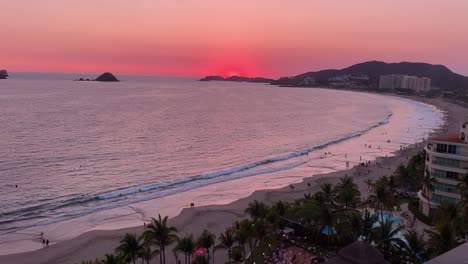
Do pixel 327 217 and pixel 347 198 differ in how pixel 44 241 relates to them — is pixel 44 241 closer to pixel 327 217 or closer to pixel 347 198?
pixel 327 217

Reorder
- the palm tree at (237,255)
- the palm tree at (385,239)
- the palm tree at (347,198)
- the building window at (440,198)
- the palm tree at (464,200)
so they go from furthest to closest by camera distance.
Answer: the building window at (440,198)
the palm tree at (347,198)
the palm tree at (237,255)
the palm tree at (385,239)
the palm tree at (464,200)

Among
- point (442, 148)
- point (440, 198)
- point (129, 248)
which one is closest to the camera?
point (129, 248)

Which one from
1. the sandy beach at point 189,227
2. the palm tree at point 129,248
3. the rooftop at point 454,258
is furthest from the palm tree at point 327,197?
the rooftop at point 454,258

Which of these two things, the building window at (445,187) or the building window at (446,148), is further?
the building window at (445,187)

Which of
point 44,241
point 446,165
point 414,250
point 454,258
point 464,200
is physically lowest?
point 44,241

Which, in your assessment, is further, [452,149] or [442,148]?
[442,148]

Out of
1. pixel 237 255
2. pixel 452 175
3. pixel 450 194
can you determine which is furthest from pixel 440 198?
pixel 237 255

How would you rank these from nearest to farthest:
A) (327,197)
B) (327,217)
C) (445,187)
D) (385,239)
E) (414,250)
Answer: (414,250), (385,239), (327,217), (327,197), (445,187)

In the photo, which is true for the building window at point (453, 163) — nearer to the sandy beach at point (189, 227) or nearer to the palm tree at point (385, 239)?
the palm tree at point (385, 239)

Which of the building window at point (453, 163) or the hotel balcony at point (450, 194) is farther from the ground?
the building window at point (453, 163)
